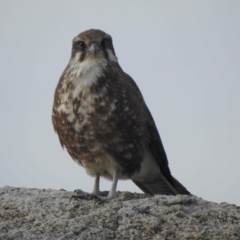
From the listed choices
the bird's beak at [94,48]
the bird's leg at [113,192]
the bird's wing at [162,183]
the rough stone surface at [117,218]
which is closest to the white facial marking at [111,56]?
the bird's beak at [94,48]

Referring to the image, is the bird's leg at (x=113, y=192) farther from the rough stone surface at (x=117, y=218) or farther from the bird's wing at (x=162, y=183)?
the bird's wing at (x=162, y=183)

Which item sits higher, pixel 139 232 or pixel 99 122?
pixel 99 122

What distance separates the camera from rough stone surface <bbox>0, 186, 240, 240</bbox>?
6.36m

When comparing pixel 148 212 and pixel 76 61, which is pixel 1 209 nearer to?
pixel 148 212

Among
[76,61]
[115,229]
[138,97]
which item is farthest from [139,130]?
[115,229]

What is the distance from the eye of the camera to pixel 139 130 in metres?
7.90

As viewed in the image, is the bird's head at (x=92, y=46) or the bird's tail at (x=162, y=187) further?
the bird's tail at (x=162, y=187)

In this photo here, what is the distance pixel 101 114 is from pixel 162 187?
1.46 m

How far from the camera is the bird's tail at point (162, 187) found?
8.64 m

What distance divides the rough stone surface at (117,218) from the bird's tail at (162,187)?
1571mm

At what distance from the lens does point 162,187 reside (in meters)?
8.70

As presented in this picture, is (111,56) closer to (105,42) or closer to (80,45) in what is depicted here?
(105,42)

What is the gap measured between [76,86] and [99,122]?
45 centimetres

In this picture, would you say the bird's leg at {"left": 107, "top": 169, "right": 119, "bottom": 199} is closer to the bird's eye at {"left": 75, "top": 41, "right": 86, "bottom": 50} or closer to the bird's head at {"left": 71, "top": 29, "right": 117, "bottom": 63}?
the bird's head at {"left": 71, "top": 29, "right": 117, "bottom": 63}
